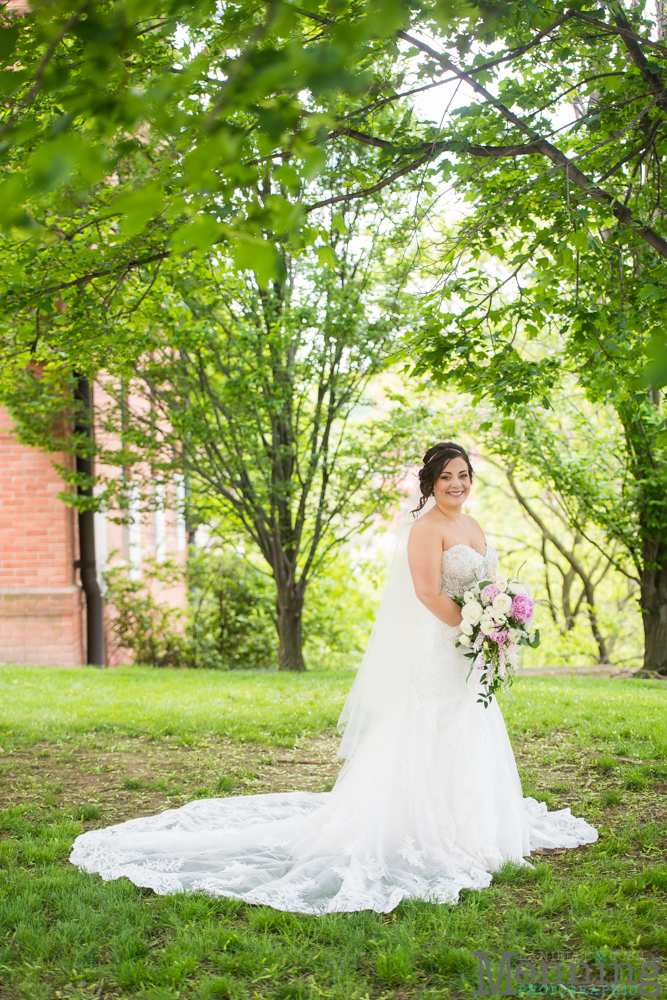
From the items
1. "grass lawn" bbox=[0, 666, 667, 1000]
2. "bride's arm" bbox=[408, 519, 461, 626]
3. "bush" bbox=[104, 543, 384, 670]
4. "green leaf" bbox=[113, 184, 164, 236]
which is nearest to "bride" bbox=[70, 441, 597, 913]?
"bride's arm" bbox=[408, 519, 461, 626]

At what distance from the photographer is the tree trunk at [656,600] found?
1032 centimetres

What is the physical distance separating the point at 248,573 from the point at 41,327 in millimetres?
6990

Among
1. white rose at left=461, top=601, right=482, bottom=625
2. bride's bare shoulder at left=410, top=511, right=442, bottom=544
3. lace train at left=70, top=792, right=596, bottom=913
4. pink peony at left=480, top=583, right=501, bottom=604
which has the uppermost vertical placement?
bride's bare shoulder at left=410, top=511, right=442, bottom=544

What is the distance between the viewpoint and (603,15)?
423cm

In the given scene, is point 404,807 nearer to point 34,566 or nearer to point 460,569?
point 460,569

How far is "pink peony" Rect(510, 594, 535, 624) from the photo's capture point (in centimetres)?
404

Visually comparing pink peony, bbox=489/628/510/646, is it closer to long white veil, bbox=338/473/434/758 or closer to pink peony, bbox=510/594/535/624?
pink peony, bbox=510/594/535/624

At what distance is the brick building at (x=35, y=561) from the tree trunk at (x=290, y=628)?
7.32 feet

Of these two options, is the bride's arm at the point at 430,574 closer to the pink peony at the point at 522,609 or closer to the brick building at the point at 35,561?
the pink peony at the point at 522,609

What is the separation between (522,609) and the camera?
403cm

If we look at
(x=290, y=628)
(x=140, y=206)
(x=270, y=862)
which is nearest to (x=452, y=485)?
(x=270, y=862)

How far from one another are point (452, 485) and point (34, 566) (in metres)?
7.82

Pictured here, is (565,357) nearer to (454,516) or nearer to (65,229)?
(454,516)

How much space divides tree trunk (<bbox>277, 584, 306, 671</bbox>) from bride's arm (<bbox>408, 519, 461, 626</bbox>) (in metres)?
6.43
